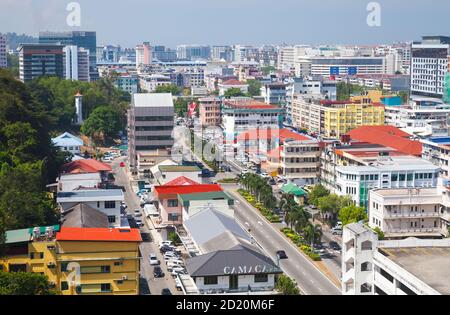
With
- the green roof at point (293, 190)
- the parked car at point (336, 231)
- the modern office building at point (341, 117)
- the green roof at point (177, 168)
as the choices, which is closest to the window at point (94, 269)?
the parked car at point (336, 231)

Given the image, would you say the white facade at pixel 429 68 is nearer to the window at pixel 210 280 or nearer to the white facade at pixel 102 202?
the white facade at pixel 102 202

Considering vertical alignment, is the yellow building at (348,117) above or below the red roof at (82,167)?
above

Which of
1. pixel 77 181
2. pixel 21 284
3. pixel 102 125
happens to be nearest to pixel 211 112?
pixel 102 125

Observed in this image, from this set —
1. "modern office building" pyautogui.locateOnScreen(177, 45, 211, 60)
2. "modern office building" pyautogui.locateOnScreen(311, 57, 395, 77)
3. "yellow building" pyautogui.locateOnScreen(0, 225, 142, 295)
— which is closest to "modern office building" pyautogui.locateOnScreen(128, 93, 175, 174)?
"yellow building" pyautogui.locateOnScreen(0, 225, 142, 295)

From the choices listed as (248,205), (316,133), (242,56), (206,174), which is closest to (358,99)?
(316,133)

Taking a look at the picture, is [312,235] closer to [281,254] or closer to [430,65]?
[281,254]
